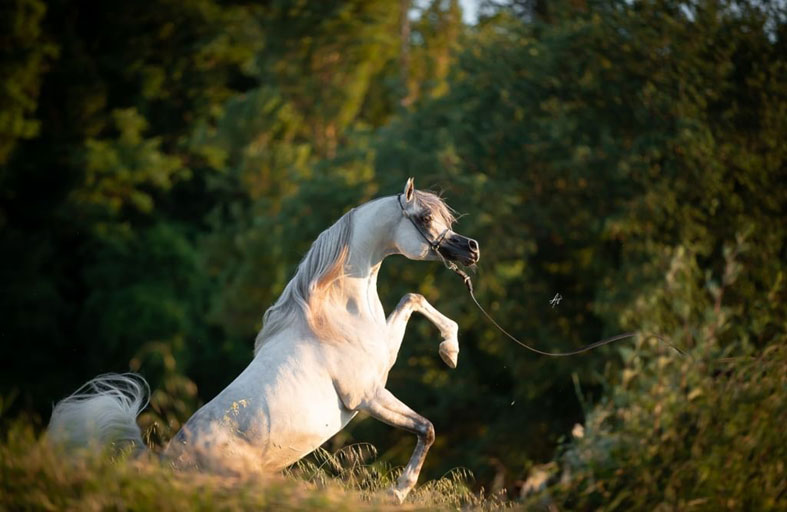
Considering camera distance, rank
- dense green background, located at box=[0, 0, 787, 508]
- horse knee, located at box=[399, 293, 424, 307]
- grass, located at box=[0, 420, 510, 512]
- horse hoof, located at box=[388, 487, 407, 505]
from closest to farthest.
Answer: grass, located at box=[0, 420, 510, 512] → horse hoof, located at box=[388, 487, 407, 505] → horse knee, located at box=[399, 293, 424, 307] → dense green background, located at box=[0, 0, 787, 508]

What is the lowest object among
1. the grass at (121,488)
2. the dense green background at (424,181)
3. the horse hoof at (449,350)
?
the dense green background at (424,181)

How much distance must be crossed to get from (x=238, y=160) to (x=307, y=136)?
237 centimetres

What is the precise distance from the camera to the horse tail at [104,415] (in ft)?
20.3

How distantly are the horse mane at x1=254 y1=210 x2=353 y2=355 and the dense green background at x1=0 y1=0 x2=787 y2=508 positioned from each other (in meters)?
1.16

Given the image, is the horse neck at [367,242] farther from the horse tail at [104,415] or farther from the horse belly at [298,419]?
the horse tail at [104,415]

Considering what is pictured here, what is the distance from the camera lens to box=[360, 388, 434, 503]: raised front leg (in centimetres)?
662

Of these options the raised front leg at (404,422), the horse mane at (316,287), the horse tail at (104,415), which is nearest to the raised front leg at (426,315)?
the raised front leg at (404,422)

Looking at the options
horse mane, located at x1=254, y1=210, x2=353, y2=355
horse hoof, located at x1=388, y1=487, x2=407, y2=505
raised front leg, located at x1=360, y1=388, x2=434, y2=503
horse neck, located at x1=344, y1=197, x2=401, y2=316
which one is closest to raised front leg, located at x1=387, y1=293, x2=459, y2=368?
horse neck, located at x1=344, y1=197, x2=401, y2=316

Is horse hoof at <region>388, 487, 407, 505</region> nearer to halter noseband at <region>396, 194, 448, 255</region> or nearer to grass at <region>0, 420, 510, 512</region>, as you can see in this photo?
grass at <region>0, 420, 510, 512</region>

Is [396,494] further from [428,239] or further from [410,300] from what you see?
[428,239]

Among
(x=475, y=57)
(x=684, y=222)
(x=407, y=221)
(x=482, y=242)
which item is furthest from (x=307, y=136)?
(x=407, y=221)

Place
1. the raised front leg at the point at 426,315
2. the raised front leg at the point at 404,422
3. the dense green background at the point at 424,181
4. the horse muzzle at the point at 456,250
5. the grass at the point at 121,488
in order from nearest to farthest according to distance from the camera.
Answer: the grass at the point at 121,488 < the raised front leg at the point at 404,422 < the horse muzzle at the point at 456,250 < the raised front leg at the point at 426,315 < the dense green background at the point at 424,181

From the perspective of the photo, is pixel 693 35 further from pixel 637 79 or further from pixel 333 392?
pixel 333 392

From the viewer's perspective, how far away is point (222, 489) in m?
4.97
